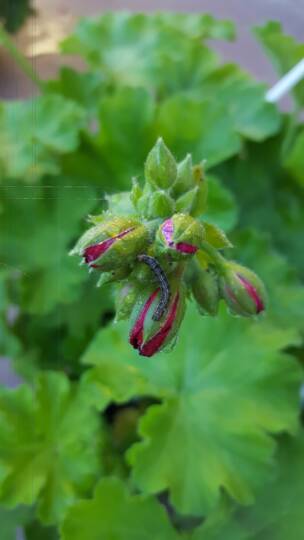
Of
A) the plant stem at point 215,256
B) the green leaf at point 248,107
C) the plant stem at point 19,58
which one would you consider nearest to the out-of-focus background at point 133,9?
the plant stem at point 19,58

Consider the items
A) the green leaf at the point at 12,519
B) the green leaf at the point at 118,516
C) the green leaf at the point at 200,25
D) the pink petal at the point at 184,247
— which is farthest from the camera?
the green leaf at the point at 200,25

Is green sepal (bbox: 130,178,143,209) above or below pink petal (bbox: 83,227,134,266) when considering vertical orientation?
above

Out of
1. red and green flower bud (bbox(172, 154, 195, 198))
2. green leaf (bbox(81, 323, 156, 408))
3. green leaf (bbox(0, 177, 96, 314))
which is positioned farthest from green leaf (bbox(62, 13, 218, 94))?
red and green flower bud (bbox(172, 154, 195, 198))

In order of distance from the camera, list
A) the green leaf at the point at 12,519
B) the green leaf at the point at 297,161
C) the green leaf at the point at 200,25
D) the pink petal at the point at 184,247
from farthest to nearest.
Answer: the green leaf at the point at 200,25
the green leaf at the point at 297,161
the green leaf at the point at 12,519
the pink petal at the point at 184,247

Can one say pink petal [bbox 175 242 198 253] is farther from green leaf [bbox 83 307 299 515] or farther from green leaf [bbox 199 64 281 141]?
green leaf [bbox 199 64 281 141]

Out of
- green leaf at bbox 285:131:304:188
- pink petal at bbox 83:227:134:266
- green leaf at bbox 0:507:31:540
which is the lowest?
green leaf at bbox 0:507:31:540

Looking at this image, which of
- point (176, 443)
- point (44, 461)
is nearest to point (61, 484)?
point (44, 461)

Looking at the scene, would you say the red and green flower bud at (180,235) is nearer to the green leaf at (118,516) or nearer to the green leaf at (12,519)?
the green leaf at (118,516)

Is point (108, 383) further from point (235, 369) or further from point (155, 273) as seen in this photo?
point (155, 273)
